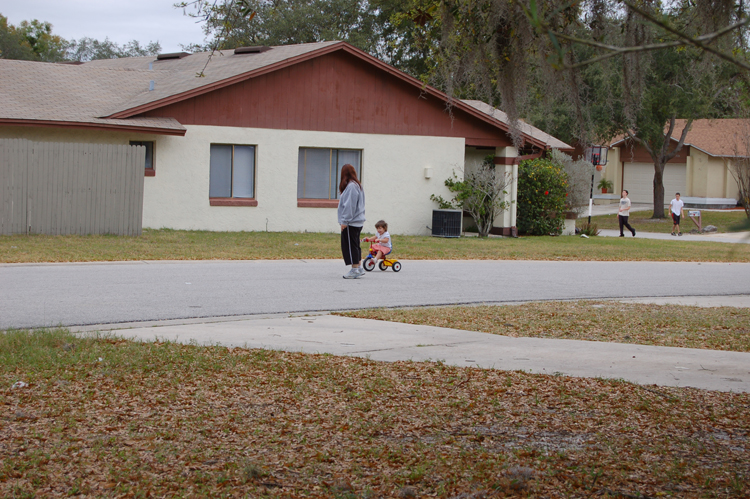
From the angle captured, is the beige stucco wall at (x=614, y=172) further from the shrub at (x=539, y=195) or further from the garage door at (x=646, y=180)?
the shrub at (x=539, y=195)

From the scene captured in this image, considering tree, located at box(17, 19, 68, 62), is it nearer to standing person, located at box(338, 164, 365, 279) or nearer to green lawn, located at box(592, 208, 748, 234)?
green lawn, located at box(592, 208, 748, 234)

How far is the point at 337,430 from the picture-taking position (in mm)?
5102

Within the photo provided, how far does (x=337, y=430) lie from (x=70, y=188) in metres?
14.6

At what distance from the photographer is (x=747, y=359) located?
25.1 ft

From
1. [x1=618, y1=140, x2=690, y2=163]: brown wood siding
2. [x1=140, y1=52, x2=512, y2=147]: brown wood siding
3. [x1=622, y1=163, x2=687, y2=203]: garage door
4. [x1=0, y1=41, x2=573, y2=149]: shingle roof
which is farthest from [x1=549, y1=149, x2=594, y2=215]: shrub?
[x1=622, y1=163, x2=687, y2=203]: garage door

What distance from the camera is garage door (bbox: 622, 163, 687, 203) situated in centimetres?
4653

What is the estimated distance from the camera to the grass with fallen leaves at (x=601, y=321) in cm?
883

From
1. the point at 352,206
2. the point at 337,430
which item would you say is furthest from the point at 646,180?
the point at 337,430

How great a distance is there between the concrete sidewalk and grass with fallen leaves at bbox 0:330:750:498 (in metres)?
0.44

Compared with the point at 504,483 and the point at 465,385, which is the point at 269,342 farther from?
the point at 504,483

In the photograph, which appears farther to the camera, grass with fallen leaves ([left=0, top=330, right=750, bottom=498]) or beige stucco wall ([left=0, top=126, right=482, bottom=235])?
beige stucco wall ([left=0, top=126, right=482, bottom=235])

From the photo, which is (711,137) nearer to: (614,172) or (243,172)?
(614,172)

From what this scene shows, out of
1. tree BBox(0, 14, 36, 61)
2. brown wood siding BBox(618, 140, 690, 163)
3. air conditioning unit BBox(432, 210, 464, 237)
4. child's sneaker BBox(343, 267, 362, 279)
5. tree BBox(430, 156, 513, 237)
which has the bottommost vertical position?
child's sneaker BBox(343, 267, 362, 279)

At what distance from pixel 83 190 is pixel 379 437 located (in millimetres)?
14780
